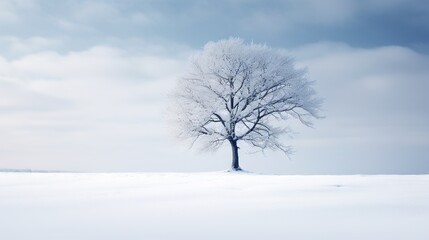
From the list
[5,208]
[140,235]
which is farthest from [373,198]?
[5,208]

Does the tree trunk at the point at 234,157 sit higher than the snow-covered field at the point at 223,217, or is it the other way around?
the tree trunk at the point at 234,157

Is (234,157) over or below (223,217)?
over

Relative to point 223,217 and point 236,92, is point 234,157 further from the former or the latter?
point 223,217

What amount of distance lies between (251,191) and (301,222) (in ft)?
8.95

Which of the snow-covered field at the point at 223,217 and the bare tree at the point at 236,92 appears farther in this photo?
the bare tree at the point at 236,92

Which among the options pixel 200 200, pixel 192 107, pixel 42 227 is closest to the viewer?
pixel 42 227

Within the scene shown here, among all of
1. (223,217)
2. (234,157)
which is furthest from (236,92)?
(223,217)

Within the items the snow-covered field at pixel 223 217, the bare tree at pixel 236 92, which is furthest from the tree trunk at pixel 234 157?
the snow-covered field at pixel 223 217

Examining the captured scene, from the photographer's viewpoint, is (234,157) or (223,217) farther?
(234,157)

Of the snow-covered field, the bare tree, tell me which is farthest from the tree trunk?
the snow-covered field

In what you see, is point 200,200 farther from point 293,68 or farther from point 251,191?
point 293,68

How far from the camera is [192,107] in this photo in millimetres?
20641

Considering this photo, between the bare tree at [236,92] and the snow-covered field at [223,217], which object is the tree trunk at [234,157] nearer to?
the bare tree at [236,92]

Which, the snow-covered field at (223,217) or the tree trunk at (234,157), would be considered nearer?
the snow-covered field at (223,217)
